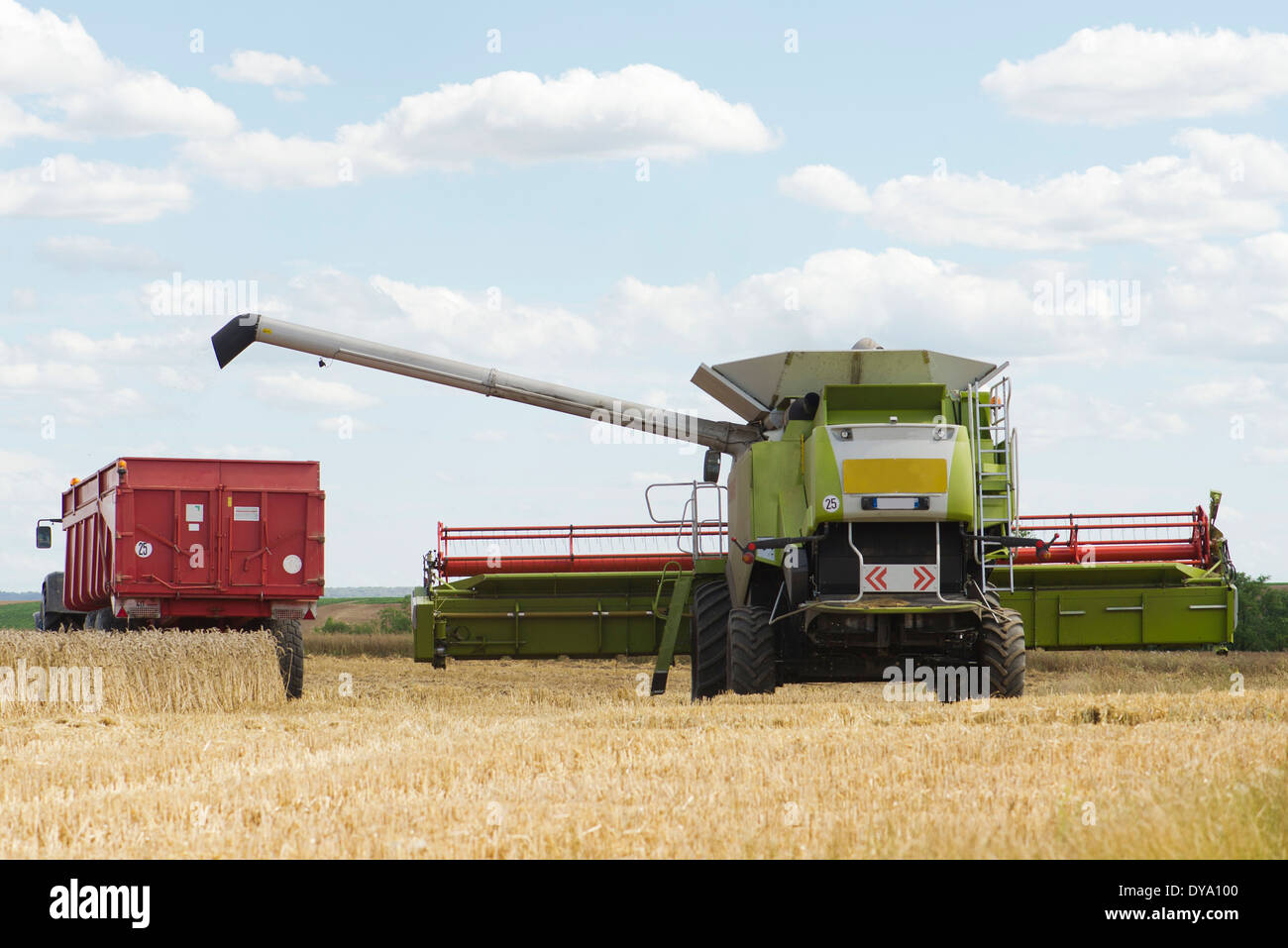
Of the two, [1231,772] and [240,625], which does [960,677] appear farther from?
[240,625]

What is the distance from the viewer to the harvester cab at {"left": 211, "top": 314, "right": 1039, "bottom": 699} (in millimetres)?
11359

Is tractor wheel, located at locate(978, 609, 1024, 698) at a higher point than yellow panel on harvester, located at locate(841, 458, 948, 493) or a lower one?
lower

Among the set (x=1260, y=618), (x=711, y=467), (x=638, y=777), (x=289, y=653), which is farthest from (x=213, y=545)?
(x=1260, y=618)

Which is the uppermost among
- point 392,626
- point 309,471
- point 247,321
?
point 247,321

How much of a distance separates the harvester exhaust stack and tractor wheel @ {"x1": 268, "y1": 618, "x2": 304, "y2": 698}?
286cm

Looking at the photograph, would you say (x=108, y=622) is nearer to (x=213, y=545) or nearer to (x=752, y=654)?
(x=213, y=545)

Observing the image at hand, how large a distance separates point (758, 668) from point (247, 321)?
7083 mm

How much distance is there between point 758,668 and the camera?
39.3ft

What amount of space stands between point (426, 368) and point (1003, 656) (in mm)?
6859

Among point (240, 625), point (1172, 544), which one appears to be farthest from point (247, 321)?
point (1172, 544)

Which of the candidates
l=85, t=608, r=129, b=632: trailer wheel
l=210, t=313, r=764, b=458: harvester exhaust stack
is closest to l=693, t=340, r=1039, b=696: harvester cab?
l=210, t=313, r=764, b=458: harvester exhaust stack

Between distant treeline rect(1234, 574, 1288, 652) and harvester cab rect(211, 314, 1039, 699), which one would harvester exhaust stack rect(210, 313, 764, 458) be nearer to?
harvester cab rect(211, 314, 1039, 699)

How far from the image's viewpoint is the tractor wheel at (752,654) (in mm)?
11977

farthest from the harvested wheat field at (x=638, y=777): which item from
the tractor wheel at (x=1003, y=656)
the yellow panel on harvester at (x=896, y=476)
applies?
the yellow panel on harvester at (x=896, y=476)
